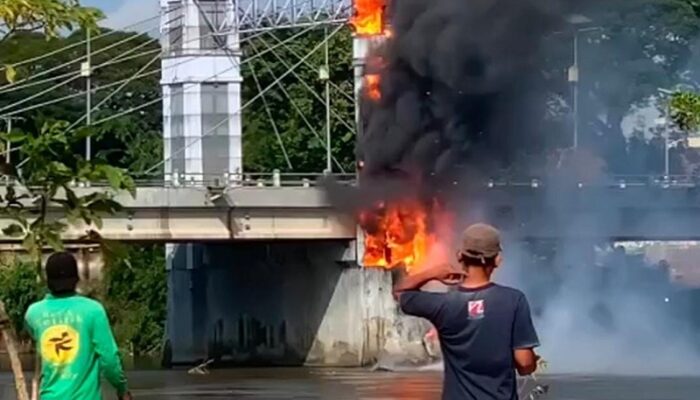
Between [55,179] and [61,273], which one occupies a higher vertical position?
[55,179]

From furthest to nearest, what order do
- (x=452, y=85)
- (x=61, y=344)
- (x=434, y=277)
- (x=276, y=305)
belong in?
1. (x=276, y=305)
2. (x=452, y=85)
3. (x=61, y=344)
4. (x=434, y=277)

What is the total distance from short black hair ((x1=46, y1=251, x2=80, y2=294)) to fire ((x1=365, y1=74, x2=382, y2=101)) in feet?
154

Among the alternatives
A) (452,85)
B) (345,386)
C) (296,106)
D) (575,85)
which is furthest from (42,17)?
(296,106)

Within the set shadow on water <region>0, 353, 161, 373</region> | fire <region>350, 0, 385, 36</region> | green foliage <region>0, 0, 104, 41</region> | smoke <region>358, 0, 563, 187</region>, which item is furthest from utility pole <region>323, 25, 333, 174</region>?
green foliage <region>0, 0, 104, 41</region>

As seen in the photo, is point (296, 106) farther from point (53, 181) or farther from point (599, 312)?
point (53, 181)

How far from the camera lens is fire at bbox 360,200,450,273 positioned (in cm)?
5859

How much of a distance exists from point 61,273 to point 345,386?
40.7 metres

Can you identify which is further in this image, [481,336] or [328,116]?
[328,116]

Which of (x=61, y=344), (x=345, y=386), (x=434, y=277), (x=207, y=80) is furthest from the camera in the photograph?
(x=207, y=80)

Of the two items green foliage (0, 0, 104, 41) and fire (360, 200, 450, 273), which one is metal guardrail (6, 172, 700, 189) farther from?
green foliage (0, 0, 104, 41)

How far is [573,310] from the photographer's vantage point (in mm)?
63062

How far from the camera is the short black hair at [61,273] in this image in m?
11.3

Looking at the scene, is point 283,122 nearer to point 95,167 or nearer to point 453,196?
point 453,196

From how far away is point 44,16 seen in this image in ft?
41.2
